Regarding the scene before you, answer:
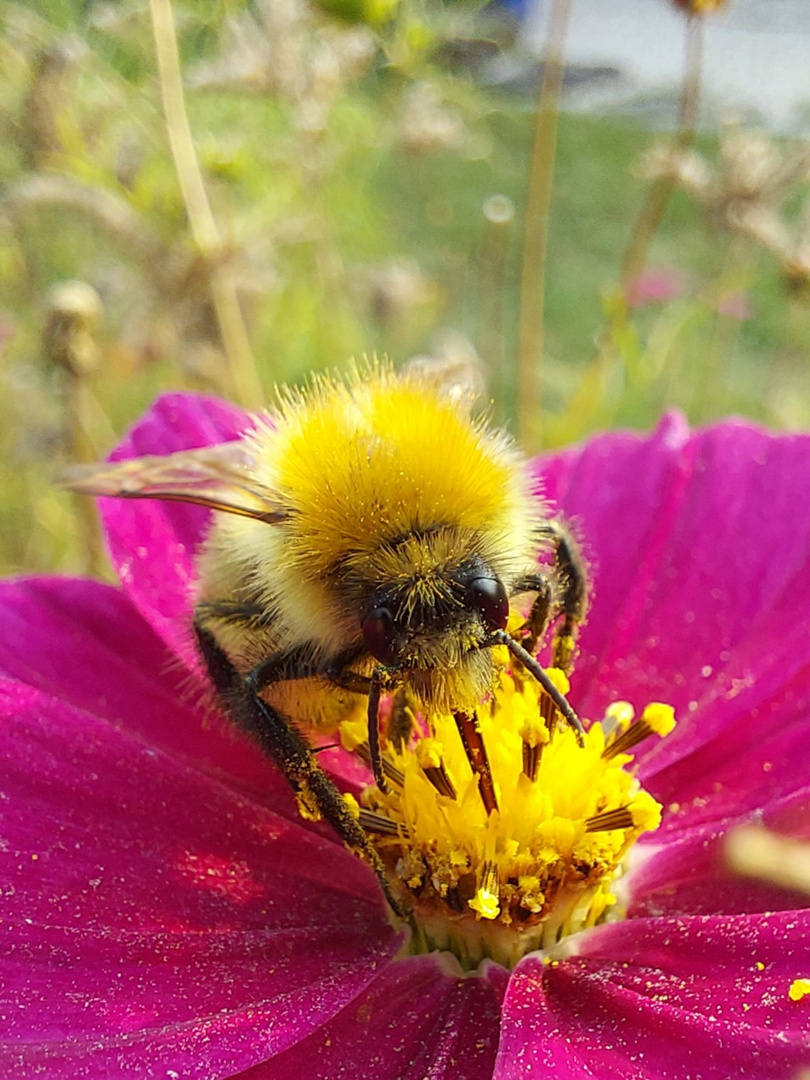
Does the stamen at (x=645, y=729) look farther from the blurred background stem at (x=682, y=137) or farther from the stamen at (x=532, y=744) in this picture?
the blurred background stem at (x=682, y=137)

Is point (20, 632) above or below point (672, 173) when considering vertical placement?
below

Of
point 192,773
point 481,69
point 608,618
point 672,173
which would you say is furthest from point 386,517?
point 481,69

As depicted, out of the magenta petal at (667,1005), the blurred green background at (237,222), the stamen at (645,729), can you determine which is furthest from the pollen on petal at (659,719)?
the blurred green background at (237,222)

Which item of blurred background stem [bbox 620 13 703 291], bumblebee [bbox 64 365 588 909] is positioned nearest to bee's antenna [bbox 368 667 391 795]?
bumblebee [bbox 64 365 588 909]

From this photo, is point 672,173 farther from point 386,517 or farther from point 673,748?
point 386,517

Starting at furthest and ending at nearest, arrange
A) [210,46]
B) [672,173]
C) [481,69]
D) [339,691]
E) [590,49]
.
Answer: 1. [590,49]
2. [481,69]
3. [210,46]
4. [672,173]
5. [339,691]
